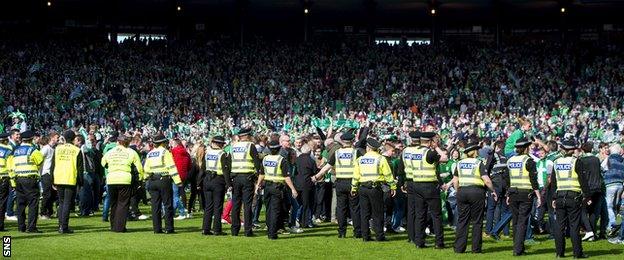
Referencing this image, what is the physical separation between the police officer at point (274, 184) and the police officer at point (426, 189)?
96.8 inches

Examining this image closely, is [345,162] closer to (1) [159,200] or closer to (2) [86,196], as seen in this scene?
(1) [159,200]

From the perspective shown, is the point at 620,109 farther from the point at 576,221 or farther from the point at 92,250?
the point at 92,250

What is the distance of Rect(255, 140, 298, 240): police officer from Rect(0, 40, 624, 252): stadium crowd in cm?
1525

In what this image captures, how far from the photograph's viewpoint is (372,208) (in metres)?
18.0

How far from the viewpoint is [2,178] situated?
19.1 metres

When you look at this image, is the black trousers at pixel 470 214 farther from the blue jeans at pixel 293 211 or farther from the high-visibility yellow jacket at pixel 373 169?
the blue jeans at pixel 293 211

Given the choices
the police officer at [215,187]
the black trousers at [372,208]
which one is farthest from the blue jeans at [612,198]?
the police officer at [215,187]

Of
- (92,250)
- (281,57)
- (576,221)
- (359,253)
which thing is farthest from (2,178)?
(281,57)

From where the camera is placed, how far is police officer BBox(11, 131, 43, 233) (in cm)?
1872

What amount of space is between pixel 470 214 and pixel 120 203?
678 cm

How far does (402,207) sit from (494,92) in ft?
94.5

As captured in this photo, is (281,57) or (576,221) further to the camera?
(281,57)

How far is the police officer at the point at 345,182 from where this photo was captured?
1834cm

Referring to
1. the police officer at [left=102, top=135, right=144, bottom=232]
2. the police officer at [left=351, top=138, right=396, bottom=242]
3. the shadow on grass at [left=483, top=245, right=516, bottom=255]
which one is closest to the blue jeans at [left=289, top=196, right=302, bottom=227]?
the police officer at [left=351, top=138, right=396, bottom=242]
